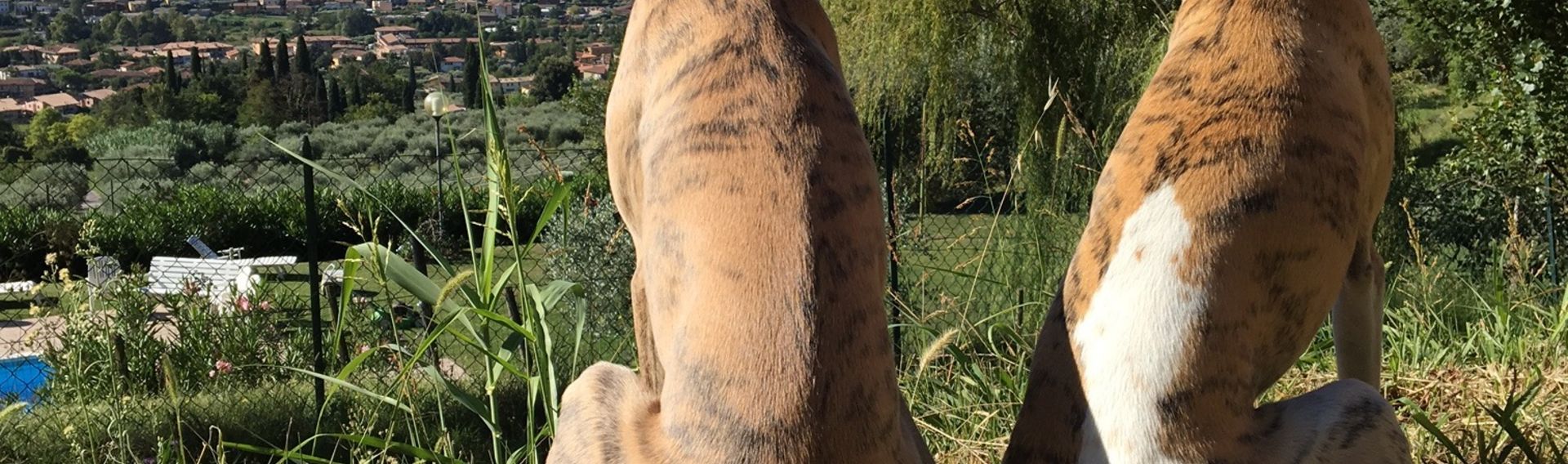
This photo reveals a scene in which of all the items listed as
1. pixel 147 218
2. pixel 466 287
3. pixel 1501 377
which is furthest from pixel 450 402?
pixel 147 218

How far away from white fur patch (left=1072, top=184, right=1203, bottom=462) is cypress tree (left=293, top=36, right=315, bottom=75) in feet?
83.7

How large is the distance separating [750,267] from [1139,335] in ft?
2.46

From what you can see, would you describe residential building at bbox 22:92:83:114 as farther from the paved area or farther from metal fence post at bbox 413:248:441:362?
metal fence post at bbox 413:248:441:362

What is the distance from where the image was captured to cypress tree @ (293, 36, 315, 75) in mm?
26036

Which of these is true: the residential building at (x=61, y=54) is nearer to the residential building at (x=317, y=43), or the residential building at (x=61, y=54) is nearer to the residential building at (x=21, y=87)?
the residential building at (x=21, y=87)

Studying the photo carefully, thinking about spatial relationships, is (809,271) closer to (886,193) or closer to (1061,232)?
(1061,232)

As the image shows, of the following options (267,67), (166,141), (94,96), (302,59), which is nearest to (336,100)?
(302,59)

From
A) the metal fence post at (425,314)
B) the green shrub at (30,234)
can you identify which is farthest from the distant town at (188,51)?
the metal fence post at (425,314)

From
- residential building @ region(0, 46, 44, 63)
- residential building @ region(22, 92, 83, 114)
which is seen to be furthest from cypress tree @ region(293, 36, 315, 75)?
residential building @ region(0, 46, 44, 63)

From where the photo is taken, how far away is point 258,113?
1038 inches

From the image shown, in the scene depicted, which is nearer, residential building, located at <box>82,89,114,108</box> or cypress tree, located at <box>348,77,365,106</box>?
cypress tree, located at <box>348,77,365,106</box>

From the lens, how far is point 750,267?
190 cm

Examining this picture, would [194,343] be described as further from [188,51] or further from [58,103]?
[188,51]

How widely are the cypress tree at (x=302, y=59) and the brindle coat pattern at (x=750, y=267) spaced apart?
2529cm
